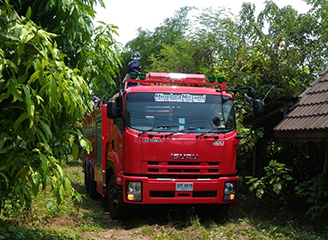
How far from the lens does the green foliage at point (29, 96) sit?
4.31 m

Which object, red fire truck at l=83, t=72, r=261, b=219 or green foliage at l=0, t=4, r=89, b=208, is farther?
red fire truck at l=83, t=72, r=261, b=219

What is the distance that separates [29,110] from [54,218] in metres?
5.17

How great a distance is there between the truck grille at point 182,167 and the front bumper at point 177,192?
151 mm

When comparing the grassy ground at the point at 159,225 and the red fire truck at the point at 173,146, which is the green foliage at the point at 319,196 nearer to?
the grassy ground at the point at 159,225

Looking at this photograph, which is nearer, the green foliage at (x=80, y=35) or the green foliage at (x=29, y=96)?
the green foliage at (x=29, y=96)

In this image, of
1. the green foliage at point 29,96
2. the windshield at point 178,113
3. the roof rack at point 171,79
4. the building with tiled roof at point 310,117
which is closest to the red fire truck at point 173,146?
the windshield at point 178,113

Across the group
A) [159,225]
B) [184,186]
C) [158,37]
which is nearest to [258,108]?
[184,186]

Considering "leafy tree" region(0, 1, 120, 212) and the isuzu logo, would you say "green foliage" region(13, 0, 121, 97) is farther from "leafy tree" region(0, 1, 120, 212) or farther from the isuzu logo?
the isuzu logo

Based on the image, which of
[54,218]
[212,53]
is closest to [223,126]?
[54,218]

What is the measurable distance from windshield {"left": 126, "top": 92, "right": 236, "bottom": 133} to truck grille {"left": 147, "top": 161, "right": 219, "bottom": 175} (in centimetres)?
62

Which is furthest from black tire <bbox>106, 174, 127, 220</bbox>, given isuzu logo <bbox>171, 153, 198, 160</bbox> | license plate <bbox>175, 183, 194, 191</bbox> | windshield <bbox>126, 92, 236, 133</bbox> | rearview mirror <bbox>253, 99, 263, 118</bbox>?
rearview mirror <bbox>253, 99, 263, 118</bbox>

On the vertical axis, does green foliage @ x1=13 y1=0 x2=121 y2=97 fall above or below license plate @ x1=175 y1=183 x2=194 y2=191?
above

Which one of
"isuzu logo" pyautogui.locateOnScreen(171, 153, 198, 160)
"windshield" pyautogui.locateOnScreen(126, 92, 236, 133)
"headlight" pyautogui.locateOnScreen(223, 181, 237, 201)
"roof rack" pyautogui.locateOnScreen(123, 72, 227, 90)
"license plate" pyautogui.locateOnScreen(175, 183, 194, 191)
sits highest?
"roof rack" pyautogui.locateOnScreen(123, 72, 227, 90)

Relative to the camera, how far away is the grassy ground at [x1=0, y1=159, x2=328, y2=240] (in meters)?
7.79
